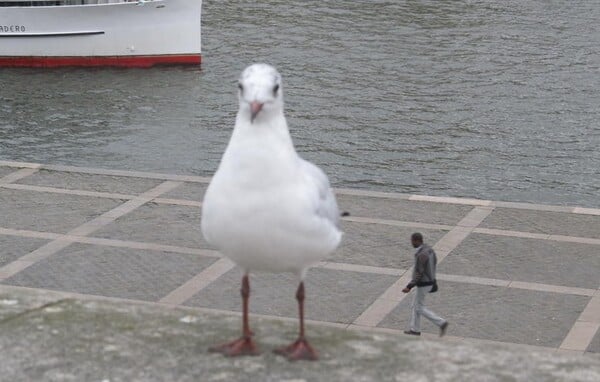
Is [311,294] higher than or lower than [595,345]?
lower

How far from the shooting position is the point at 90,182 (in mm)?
19828

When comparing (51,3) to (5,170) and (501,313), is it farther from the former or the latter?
(501,313)

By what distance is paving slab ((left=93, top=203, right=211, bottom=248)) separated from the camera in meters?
16.2

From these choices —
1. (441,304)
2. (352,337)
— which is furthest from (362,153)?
(352,337)

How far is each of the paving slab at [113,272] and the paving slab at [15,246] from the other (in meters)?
0.47

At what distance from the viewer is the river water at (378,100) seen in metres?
24.3

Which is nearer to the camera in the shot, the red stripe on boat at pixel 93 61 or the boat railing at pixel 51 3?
the red stripe on boat at pixel 93 61

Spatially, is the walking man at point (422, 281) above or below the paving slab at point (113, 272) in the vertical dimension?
→ above

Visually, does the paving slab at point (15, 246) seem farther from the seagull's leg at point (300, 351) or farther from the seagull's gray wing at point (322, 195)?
the seagull's leg at point (300, 351)

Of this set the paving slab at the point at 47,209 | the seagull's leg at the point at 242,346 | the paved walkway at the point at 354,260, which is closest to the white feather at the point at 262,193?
the seagull's leg at the point at 242,346

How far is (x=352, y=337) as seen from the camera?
6.29m

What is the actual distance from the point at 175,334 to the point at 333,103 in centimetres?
2422

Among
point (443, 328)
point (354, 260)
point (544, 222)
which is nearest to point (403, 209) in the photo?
point (544, 222)

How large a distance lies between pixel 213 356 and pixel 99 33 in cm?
3275
